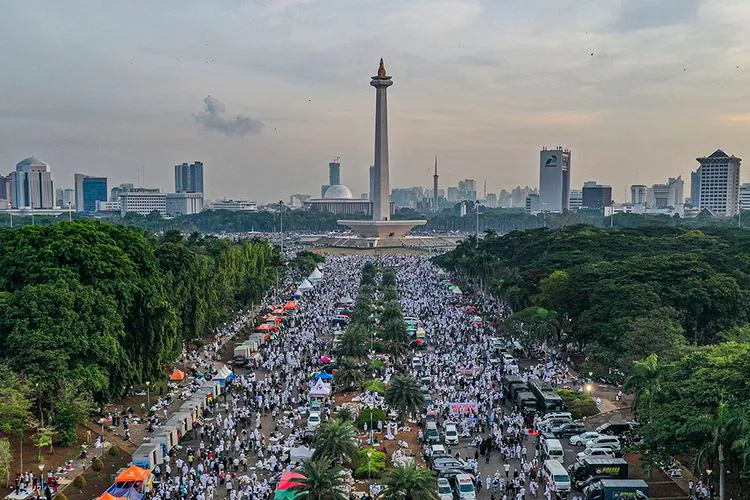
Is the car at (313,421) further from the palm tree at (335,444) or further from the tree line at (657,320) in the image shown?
the tree line at (657,320)

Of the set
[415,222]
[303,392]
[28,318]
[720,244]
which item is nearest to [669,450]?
[303,392]

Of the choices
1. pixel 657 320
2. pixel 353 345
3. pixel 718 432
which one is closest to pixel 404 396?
pixel 353 345

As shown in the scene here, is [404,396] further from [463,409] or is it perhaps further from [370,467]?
[370,467]

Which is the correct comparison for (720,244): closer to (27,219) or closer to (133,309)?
(133,309)

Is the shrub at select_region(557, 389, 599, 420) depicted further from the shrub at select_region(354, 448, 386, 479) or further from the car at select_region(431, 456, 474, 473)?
the shrub at select_region(354, 448, 386, 479)

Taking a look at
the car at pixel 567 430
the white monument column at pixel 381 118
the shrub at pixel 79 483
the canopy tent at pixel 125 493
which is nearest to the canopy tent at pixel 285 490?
the canopy tent at pixel 125 493

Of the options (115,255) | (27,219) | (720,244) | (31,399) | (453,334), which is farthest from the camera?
(27,219)
